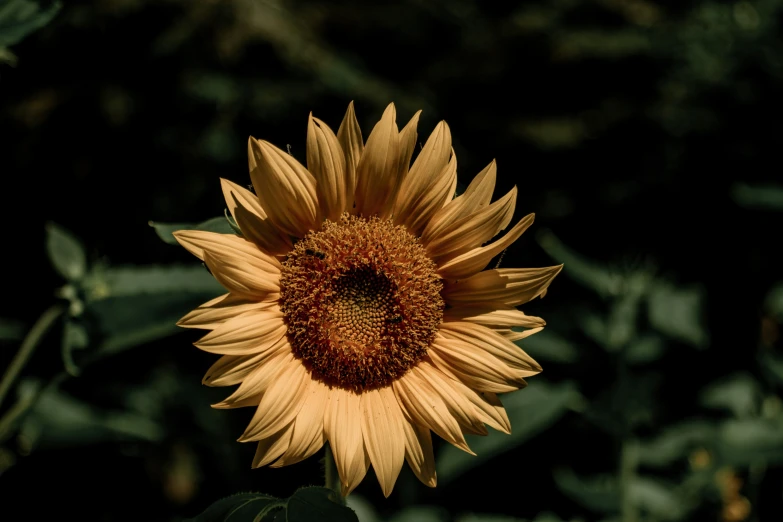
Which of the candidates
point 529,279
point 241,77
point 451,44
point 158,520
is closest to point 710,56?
point 451,44

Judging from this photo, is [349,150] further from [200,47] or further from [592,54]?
[592,54]

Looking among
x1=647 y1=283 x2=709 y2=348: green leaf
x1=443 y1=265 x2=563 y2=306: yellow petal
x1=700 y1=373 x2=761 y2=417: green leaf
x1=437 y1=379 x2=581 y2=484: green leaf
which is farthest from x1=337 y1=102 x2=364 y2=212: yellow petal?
x1=700 y1=373 x2=761 y2=417: green leaf

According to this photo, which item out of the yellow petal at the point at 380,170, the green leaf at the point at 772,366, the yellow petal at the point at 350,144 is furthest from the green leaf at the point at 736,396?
the yellow petal at the point at 350,144

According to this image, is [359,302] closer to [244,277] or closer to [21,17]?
[244,277]

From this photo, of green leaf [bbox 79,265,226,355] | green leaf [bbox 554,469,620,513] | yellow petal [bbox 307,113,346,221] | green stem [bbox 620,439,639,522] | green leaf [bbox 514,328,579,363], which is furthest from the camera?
green leaf [bbox 514,328,579,363]

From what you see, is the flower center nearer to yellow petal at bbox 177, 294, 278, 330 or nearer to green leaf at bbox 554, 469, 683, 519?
yellow petal at bbox 177, 294, 278, 330

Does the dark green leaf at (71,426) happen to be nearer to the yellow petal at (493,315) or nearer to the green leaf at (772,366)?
the yellow petal at (493,315)
